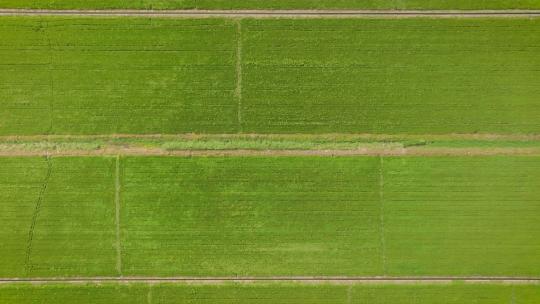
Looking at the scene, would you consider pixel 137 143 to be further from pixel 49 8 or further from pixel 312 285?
pixel 312 285

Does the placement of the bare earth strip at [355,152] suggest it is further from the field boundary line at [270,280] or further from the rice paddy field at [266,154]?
the field boundary line at [270,280]

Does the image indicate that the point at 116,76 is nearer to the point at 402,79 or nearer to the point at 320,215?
the point at 320,215

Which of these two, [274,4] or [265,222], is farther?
[265,222]

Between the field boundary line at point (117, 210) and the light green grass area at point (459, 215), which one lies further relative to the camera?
the light green grass area at point (459, 215)

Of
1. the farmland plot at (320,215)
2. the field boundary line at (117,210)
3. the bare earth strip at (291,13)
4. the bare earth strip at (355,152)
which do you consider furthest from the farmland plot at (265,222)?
the bare earth strip at (291,13)

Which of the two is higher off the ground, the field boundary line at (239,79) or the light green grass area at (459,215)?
the field boundary line at (239,79)

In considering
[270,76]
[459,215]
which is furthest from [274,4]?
[459,215]

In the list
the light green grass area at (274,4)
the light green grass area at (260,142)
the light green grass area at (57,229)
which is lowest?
the light green grass area at (57,229)
